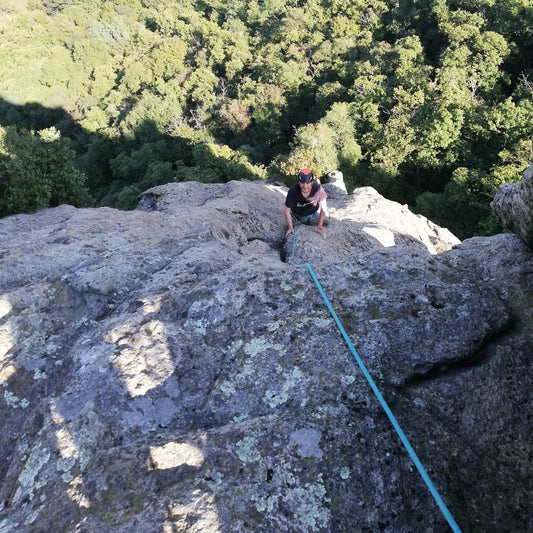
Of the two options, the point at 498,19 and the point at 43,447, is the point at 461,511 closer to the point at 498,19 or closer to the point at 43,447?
the point at 43,447

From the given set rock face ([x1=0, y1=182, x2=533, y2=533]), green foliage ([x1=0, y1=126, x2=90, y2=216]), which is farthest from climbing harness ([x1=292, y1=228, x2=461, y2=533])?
green foliage ([x1=0, y1=126, x2=90, y2=216])

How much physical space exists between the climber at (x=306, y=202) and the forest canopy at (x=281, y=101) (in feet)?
26.3

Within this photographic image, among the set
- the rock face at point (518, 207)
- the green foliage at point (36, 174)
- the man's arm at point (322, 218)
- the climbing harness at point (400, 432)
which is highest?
the rock face at point (518, 207)

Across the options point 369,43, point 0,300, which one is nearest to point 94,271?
point 0,300

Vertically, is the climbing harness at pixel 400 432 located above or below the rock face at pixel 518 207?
below

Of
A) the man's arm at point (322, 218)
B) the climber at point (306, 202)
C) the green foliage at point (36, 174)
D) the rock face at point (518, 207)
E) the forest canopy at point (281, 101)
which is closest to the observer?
the rock face at point (518, 207)

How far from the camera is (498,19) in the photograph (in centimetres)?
3897

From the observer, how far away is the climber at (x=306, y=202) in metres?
9.10

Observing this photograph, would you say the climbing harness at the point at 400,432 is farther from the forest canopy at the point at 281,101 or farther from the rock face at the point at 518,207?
the forest canopy at the point at 281,101

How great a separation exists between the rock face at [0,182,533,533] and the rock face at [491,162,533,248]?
0.30 m

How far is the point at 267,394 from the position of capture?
388cm

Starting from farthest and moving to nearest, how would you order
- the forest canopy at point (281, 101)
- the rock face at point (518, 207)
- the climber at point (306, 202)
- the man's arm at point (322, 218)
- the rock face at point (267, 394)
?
1. the forest canopy at point (281, 101)
2. the man's arm at point (322, 218)
3. the climber at point (306, 202)
4. the rock face at point (518, 207)
5. the rock face at point (267, 394)

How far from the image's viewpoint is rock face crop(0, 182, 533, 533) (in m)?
3.01

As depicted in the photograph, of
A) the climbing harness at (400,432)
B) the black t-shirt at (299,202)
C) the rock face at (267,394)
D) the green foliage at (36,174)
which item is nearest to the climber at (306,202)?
the black t-shirt at (299,202)
